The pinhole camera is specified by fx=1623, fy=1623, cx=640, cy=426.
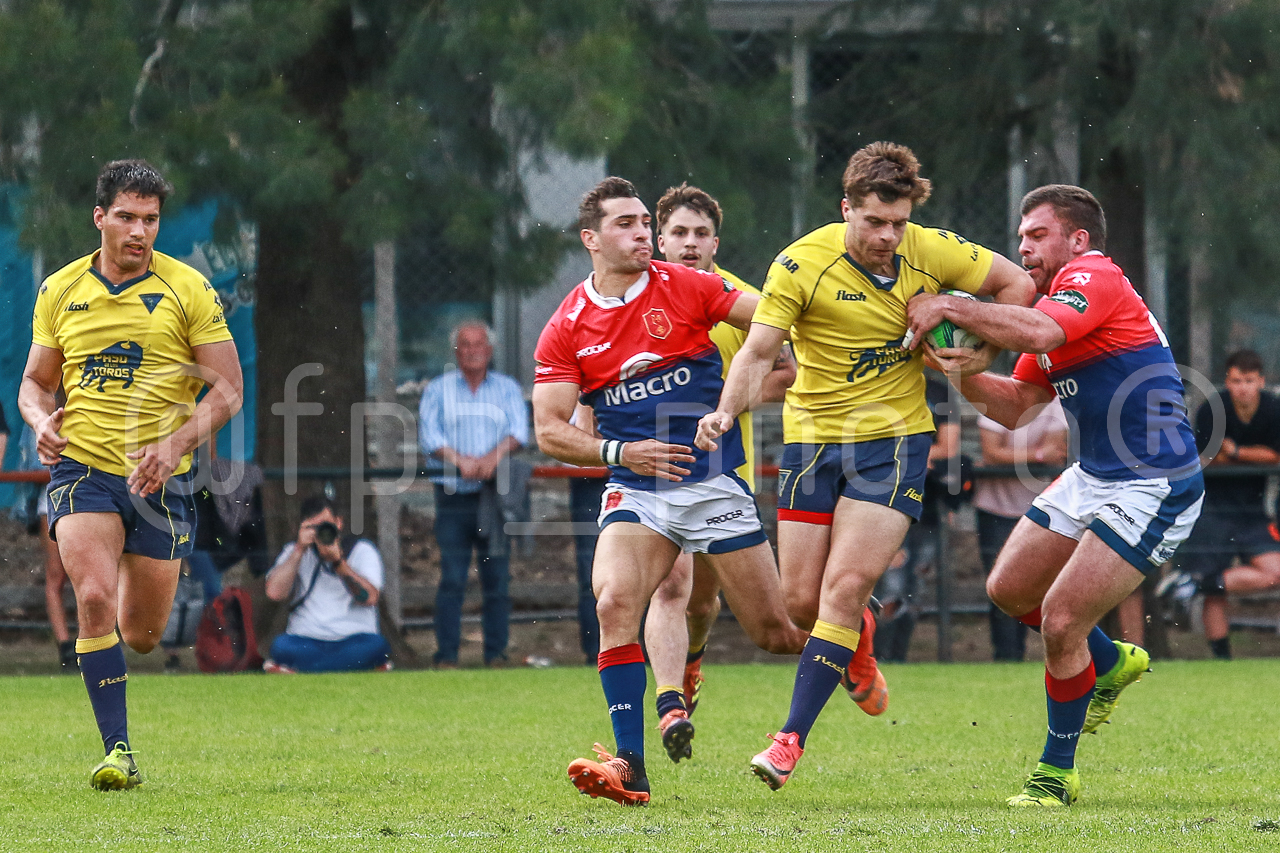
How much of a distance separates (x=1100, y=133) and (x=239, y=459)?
21.3 feet

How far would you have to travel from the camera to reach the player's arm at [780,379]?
22.1 ft

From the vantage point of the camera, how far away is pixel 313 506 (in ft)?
34.9

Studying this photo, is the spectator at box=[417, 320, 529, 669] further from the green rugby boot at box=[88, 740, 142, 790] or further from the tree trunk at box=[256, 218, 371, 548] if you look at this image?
the green rugby boot at box=[88, 740, 142, 790]

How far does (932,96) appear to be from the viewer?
39.7 ft

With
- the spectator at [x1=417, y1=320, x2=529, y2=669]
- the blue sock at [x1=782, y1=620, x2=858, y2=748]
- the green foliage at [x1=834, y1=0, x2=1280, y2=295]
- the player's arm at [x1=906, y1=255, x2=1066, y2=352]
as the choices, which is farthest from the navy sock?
the green foliage at [x1=834, y1=0, x2=1280, y2=295]

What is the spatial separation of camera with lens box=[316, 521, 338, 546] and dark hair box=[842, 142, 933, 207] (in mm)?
5689

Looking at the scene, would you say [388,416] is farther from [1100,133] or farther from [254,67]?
[1100,133]

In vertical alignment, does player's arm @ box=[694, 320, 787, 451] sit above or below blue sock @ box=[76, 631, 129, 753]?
above

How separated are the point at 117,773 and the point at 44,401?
1.51 metres

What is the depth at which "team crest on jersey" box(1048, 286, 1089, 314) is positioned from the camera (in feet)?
18.5

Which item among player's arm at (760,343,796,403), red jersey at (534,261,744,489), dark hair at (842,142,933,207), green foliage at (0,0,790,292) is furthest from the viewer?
green foliage at (0,0,790,292)

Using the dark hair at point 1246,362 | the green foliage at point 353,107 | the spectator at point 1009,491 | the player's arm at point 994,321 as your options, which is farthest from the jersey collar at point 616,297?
the dark hair at point 1246,362

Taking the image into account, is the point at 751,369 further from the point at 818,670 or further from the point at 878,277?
the point at 818,670

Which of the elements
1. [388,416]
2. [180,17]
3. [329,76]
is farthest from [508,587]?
[180,17]
